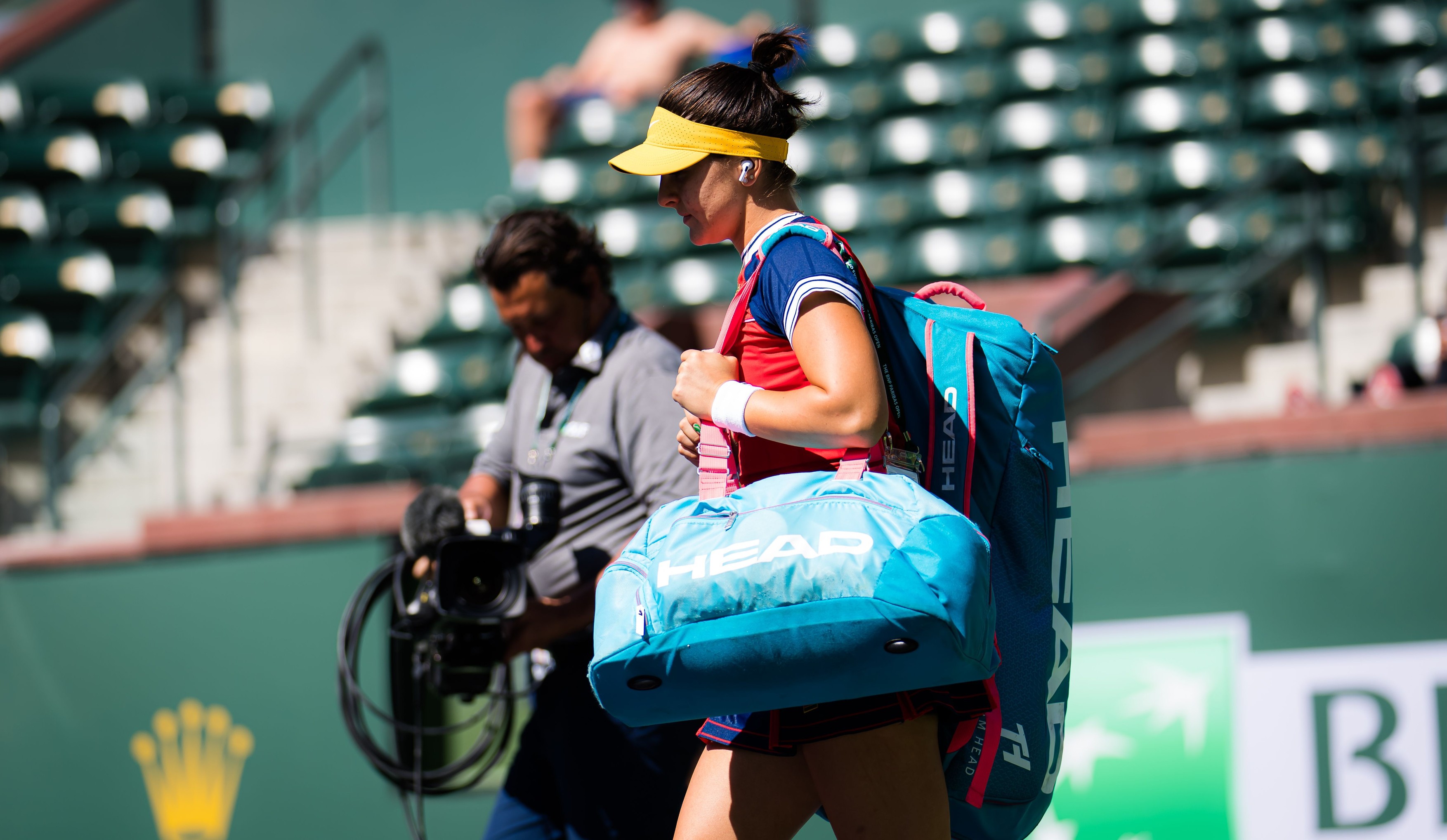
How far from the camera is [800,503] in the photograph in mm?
1738

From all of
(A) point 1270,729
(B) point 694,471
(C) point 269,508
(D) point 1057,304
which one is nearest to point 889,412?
(B) point 694,471

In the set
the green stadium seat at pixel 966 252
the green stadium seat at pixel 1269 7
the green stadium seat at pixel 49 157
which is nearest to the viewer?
the green stadium seat at pixel 966 252

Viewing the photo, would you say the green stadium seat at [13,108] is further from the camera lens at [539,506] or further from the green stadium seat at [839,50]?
the camera lens at [539,506]

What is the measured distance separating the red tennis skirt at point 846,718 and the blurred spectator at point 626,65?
253 inches

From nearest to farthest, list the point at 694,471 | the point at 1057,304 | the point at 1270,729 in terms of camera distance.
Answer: the point at 694,471
the point at 1270,729
the point at 1057,304

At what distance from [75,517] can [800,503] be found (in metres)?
5.56

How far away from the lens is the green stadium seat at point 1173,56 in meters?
7.81

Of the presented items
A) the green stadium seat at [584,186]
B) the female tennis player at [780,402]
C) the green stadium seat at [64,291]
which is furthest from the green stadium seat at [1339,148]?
the green stadium seat at [64,291]

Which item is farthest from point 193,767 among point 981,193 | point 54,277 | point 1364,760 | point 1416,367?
point 981,193

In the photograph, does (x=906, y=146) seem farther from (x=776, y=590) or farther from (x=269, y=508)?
(x=776, y=590)

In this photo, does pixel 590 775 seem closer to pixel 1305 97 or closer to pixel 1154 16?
pixel 1305 97

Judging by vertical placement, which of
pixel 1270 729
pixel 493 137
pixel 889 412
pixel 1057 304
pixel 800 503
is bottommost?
pixel 1270 729

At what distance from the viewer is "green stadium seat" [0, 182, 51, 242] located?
8.29 meters

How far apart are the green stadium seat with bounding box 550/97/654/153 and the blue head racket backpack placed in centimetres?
640
